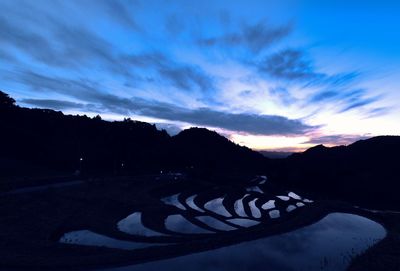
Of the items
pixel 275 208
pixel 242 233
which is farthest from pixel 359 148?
pixel 242 233

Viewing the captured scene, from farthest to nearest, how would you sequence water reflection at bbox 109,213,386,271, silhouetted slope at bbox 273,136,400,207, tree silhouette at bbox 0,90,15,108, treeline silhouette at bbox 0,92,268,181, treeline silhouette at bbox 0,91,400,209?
tree silhouette at bbox 0,90,15,108 → silhouetted slope at bbox 273,136,400,207 → treeline silhouette at bbox 0,92,268,181 → treeline silhouette at bbox 0,91,400,209 → water reflection at bbox 109,213,386,271

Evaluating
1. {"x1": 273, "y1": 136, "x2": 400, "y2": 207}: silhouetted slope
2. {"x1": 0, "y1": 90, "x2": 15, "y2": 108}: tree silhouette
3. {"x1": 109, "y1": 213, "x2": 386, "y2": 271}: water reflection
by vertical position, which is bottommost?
{"x1": 109, "y1": 213, "x2": 386, "y2": 271}: water reflection

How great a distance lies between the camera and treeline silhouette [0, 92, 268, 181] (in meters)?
80.4

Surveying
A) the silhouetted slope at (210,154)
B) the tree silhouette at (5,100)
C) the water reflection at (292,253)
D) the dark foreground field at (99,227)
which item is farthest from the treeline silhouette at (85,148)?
the water reflection at (292,253)

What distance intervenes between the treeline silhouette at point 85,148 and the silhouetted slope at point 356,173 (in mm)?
33065

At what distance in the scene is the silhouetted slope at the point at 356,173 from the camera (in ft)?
264

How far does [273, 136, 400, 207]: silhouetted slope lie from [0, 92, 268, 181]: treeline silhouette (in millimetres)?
33065

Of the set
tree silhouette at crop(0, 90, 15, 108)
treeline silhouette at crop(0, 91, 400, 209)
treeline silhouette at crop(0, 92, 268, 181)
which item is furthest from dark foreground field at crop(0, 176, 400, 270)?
tree silhouette at crop(0, 90, 15, 108)

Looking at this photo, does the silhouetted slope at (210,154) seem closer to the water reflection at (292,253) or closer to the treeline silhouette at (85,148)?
the treeline silhouette at (85,148)

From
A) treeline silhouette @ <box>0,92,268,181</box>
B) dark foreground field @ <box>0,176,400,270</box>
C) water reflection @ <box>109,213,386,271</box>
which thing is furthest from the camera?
treeline silhouette @ <box>0,92,268,181</box>

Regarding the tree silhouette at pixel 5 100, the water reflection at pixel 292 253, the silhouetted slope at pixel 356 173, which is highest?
the tree silhouette at pixel 5 100

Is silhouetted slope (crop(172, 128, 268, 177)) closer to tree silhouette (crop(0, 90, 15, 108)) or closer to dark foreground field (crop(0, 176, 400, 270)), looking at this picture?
tree silhouette (crop(0, 90, 15, 108))

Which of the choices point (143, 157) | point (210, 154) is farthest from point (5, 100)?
point (210, 154)

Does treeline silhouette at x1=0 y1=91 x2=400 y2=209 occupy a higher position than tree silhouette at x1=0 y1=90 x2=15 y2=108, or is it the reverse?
tree silhouette at x1=0 y1=90 x2=15 y2=108
